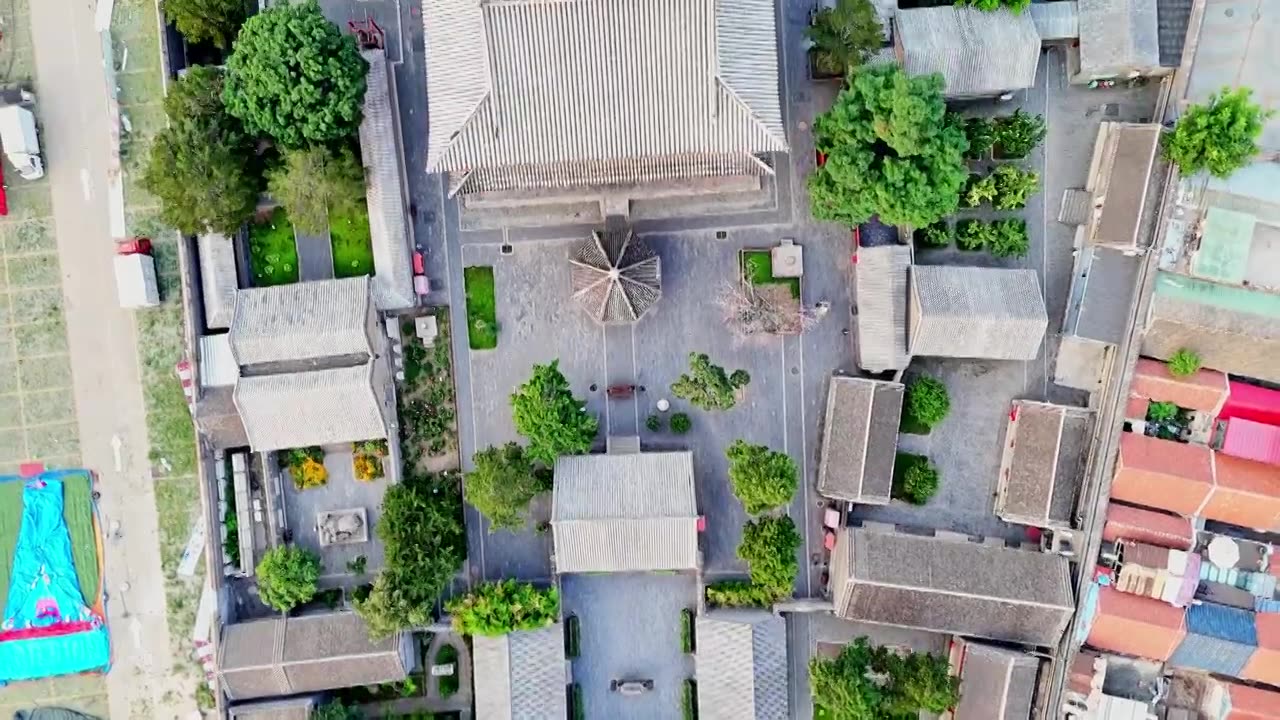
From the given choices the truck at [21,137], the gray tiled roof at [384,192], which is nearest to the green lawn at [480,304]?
the gray tiled roof at [384,192]

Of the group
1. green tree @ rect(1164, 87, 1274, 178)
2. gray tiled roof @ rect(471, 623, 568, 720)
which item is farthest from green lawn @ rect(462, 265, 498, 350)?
green tree @ rect(1164, 87, 1274, 178)

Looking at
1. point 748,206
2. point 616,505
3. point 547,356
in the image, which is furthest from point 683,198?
point 616,505

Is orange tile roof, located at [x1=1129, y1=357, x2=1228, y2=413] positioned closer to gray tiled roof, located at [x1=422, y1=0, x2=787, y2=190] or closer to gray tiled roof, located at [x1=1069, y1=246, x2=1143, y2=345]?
gray tiled roof, located at [x1=1069, y1=246, x2=1143, y2=345]

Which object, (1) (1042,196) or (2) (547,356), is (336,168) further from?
(1) (1042,196)

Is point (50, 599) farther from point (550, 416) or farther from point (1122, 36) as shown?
point (1122, 36)

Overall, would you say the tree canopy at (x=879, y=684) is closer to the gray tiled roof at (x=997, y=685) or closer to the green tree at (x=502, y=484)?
the gray tiled roof at (x=997, y=685)

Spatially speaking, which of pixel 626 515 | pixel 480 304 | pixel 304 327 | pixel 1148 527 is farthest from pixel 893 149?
pixel 304 327
